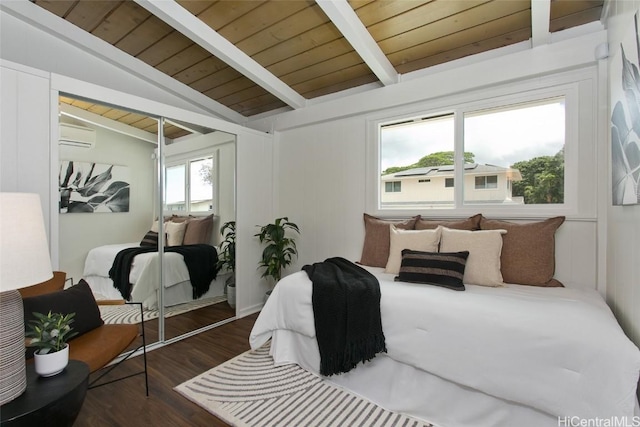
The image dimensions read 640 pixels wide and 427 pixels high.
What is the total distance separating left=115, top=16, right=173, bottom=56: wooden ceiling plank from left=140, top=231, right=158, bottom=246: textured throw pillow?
1.84 meters

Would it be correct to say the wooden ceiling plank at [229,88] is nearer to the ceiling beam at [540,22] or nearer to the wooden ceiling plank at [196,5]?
the wooden ceiling plank at [196,5]

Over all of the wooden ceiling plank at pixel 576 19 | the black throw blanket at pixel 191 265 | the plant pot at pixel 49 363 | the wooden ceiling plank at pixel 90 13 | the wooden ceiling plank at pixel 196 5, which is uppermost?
the wooden ceiling plank at pixel 90 13

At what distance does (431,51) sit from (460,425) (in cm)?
285

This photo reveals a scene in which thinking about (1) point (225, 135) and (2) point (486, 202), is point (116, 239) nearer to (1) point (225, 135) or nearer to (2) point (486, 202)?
(1) point (225, 135)

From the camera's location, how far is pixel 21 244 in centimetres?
120

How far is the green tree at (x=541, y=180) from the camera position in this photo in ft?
8.08

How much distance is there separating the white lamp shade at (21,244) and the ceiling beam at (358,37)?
215cm

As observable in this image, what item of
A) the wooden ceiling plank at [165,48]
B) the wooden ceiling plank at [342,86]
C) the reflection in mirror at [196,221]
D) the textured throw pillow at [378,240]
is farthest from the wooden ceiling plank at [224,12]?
the textured throw pillow at [378,240]

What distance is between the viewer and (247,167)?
3633mm

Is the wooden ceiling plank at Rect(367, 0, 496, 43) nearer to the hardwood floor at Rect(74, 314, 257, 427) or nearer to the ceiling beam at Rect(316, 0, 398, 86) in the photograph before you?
the ceiling beam at Rect(316, 0, 398, 86)

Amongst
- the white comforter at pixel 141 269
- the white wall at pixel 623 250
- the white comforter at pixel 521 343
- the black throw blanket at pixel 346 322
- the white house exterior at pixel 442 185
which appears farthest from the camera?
the white house exterior at pixel 442 185

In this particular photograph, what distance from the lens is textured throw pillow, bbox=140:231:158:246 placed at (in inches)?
107

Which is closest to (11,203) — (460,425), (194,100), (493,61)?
(460,425)

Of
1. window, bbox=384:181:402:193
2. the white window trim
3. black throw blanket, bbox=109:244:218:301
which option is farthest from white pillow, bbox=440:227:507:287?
black throw blanket, bbox=109:244:218:301
